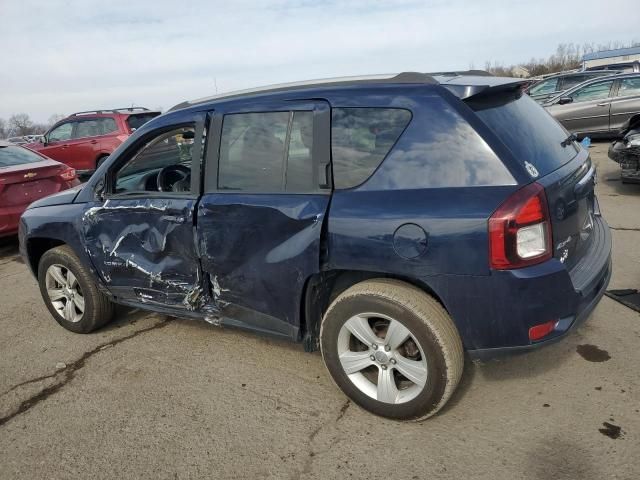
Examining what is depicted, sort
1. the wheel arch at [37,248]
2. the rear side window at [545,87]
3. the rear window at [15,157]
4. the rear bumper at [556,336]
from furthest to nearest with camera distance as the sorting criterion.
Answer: the rear side window at [545,87]
the rear window at [15,157]
the wheel arch at [37,248]
the rear bumper at [556,336]

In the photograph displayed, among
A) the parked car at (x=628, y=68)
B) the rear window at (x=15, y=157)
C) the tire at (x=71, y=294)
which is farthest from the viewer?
the parked car at (x=628, y=68)

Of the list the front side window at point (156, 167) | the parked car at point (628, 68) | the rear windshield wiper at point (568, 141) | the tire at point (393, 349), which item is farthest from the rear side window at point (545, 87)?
the tire at point (393, 349)

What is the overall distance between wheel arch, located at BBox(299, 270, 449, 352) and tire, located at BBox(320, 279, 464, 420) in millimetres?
95

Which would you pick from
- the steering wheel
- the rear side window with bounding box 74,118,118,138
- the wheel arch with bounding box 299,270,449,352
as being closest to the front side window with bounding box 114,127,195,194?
the steering wheel

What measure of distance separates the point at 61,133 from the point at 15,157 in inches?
219

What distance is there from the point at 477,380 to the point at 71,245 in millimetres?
3058

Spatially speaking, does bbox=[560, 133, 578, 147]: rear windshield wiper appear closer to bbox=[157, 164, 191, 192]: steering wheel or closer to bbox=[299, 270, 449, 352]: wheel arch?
bbox=[299, 270, 449, 352]: wheel arch

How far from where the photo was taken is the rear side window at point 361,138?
2.59 metres

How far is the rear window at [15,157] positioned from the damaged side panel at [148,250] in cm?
450

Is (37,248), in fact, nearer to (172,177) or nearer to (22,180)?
(172,177)

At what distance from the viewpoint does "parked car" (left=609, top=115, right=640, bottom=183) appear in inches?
268

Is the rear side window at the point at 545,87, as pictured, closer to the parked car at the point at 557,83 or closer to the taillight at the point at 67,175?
the parked car at the point at 557,83

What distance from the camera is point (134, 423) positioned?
290 centimetres

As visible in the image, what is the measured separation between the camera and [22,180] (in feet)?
22.5
